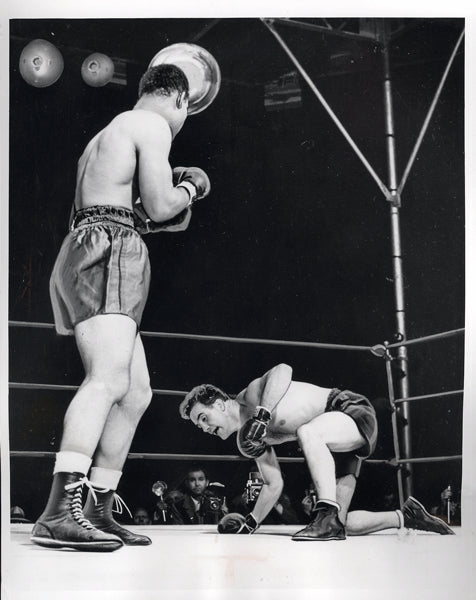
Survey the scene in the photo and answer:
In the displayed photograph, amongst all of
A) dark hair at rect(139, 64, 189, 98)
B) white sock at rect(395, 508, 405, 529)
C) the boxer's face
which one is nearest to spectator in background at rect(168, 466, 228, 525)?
the boxer's face

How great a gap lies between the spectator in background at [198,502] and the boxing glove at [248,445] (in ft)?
0.49

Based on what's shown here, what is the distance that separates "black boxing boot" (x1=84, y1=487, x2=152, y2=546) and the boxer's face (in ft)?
1.22

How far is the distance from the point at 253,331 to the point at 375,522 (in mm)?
772

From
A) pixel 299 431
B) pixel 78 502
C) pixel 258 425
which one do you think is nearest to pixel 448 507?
pixel 299 431

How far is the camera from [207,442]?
282 cm

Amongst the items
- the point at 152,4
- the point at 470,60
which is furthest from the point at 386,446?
the point at 152,4

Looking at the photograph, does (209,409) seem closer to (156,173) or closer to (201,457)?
(201,457)

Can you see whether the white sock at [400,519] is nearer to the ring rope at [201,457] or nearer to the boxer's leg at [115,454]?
the ring rope at [201,457]

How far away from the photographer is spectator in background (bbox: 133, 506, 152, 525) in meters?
2.80

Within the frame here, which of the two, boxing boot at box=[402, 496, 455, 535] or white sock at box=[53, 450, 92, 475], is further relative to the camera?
Result: boxing boot at box=[402, 496, 455, 535]

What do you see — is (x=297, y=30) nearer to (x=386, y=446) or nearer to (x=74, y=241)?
(x=74, y=241)

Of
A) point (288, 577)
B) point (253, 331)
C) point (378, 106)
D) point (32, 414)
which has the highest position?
point (378, 106)

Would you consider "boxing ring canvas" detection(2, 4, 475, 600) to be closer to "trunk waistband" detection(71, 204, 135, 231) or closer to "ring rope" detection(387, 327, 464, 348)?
"ring rope" detection(387, 327, 464, 348)

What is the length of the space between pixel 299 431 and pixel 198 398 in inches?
14.2
